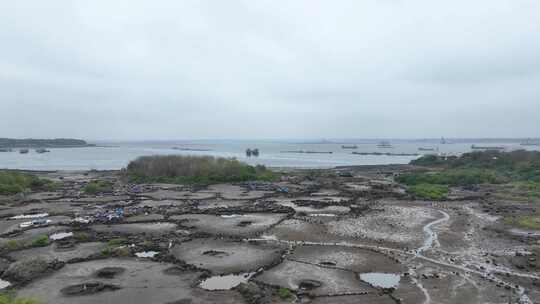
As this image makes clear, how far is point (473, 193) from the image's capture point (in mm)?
54969

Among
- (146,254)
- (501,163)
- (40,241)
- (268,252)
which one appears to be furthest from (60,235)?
(501,163)

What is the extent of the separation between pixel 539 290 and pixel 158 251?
72.2 ft

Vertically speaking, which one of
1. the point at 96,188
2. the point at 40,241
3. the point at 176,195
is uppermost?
the point at 96,188

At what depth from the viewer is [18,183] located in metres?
58.0

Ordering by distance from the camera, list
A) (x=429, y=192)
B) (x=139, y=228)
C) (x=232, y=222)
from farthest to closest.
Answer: (x=429, y=192)
(x=232, y=222)
(x=139, y=228)

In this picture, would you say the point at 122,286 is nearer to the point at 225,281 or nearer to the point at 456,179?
the point at 225,281

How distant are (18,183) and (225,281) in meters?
49.6

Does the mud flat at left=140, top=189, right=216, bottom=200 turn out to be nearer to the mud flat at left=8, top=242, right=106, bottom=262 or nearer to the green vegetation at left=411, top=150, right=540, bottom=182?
the mud flat at left=8, top=242, right=106, bottom=262

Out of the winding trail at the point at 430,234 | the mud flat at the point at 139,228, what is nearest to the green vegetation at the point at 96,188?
the mud flat at the point at 139,228

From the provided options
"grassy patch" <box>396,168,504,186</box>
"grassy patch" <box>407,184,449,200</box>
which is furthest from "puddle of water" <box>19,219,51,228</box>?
"grassy patch" <box>396,168,504,186</box>

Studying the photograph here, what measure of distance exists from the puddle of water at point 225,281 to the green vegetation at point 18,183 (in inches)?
1784

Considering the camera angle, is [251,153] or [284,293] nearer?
[284,293]

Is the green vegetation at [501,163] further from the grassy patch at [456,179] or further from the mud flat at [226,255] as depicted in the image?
the mud flat at [226,255]

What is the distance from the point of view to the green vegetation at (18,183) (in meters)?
54.5
